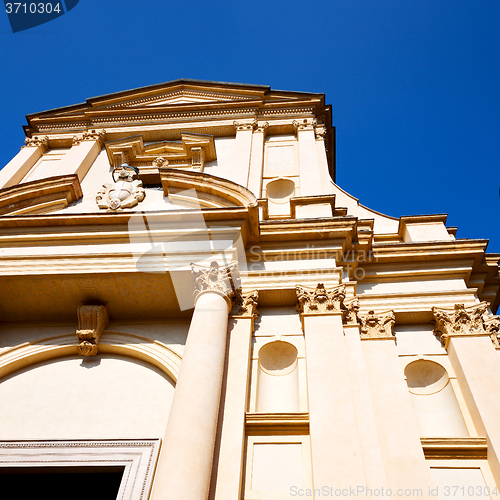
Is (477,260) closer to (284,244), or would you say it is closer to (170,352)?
(284,244)

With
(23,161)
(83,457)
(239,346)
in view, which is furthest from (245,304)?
(23,161)

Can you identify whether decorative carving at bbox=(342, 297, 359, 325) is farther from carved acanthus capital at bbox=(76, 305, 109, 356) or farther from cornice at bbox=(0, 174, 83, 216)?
cornice at bbox=(0, 174, 83, 216)

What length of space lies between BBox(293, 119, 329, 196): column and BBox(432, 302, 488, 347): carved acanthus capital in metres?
4.67

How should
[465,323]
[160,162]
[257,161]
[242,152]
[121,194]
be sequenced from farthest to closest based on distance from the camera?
[160,162] < [242,152] < [257,161] < [121,194] < [465,323]

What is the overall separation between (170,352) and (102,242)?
2601 mm

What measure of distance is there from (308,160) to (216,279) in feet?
20.7

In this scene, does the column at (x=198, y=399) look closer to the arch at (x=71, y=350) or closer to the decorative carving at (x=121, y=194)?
the arch at (x=71, y=350)

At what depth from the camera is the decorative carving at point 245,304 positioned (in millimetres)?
8953

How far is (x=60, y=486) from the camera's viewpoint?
9.02 m

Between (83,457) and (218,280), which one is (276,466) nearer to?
(83,457)

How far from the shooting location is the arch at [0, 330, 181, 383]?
371 inches

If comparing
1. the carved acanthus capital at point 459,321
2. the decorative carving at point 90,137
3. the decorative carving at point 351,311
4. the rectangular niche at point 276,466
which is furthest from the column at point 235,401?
the decorative carving at point 90,137

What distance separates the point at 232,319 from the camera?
29.0 feet

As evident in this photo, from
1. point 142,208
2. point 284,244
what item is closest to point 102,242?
point 142,208
